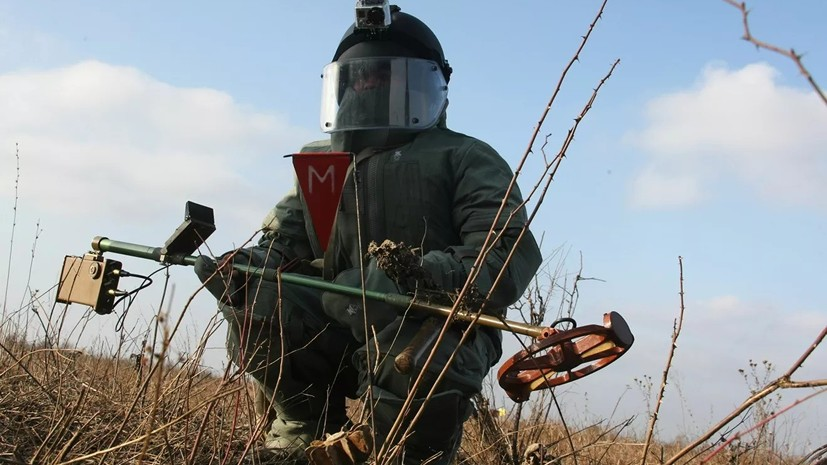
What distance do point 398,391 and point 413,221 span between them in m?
0.65

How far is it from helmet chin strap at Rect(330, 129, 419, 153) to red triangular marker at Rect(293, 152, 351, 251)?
29cm

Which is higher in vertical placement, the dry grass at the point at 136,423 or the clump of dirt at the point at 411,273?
the clump of dirt at the point at 411,273

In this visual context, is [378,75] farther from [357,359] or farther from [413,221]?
[357,359]

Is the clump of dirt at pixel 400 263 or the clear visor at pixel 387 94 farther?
the clear visor at pixel 387 94

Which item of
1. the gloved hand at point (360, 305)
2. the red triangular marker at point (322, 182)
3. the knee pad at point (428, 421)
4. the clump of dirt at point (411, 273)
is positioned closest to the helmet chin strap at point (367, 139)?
the red triangular marker at point (322, 182)

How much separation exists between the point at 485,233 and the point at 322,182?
0.63 m

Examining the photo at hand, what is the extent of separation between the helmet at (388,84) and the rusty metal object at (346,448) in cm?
143

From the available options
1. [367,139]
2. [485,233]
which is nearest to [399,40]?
[367,139]

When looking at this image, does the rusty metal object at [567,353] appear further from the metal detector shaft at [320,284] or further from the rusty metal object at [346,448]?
the rusty metal object at [346,448]

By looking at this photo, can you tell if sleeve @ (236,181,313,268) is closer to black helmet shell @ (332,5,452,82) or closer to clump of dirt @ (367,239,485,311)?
black helmet shell @ (332,5,452,82)

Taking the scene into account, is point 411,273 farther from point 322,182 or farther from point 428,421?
point 322,182

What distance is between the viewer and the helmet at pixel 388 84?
127 inches

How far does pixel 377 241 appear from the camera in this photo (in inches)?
120

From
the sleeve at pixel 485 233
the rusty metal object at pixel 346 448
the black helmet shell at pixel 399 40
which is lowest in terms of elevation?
the rusty metal object at pixel 346 448
